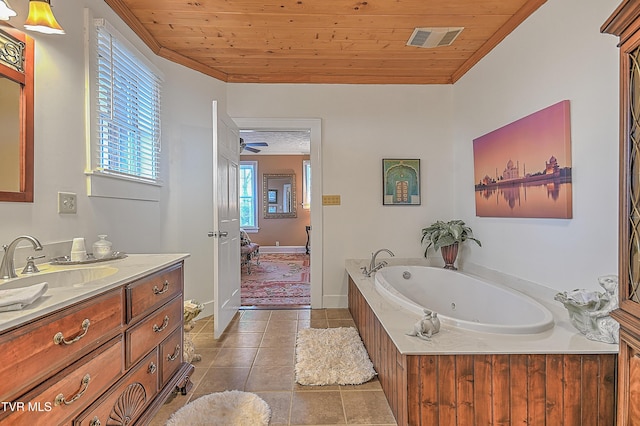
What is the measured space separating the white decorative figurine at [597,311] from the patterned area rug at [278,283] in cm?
264

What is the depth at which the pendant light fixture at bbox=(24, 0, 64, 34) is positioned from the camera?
1330 millimetres

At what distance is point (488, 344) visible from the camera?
148 centimetres

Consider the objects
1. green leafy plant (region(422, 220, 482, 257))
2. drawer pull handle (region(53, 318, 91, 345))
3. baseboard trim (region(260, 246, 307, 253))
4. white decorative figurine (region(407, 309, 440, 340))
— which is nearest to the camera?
drawer pull handle (region(53, 318, 91, 345))

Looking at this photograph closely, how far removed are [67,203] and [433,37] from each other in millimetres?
2899

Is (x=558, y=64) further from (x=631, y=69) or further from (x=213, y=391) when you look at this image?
(x=213, y=391)

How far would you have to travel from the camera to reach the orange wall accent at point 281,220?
7773 mm

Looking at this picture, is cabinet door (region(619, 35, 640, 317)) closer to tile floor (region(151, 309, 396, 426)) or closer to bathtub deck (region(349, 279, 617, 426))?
bathtub deck (region(349, 279, 617, 426))

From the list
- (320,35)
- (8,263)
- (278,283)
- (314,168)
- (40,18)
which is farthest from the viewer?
(278,283)

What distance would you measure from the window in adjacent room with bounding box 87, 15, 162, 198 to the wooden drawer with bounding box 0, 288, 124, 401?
116cm

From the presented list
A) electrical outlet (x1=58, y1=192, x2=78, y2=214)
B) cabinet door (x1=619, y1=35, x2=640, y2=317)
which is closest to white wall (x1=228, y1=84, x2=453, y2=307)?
electrical outlet (x1=58, y1=192, x2=78, y2=214)

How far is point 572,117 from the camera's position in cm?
191

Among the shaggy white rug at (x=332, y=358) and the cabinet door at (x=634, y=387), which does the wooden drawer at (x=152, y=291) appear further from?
the cabinet door at (x=634, y=387)

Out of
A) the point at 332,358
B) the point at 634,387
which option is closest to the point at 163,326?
the point at 332,358

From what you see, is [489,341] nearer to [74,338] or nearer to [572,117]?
[572,117]
